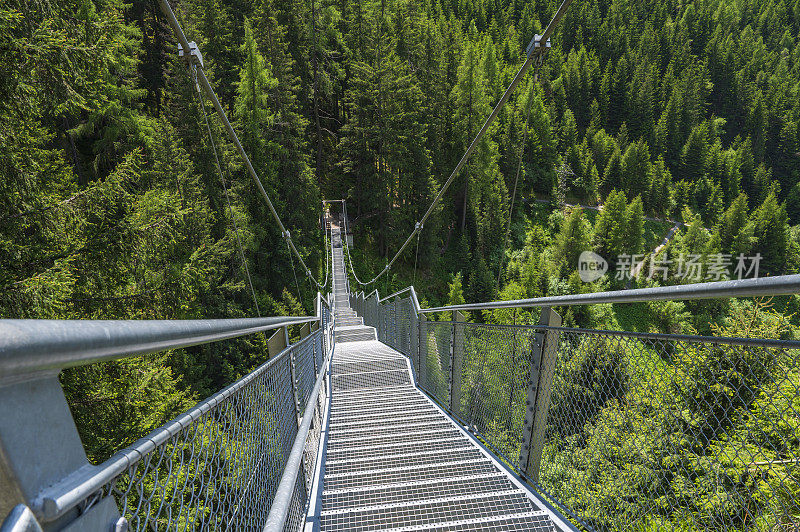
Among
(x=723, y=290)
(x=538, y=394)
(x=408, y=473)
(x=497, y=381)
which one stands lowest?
(x=408, y=473)

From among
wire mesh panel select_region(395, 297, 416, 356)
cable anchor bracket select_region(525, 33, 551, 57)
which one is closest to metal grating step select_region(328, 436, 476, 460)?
wire mesh panel select_region(395, 297, 416, 356)

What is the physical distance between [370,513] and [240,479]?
1.01m

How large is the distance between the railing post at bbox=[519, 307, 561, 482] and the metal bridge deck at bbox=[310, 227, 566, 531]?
0.14 meters

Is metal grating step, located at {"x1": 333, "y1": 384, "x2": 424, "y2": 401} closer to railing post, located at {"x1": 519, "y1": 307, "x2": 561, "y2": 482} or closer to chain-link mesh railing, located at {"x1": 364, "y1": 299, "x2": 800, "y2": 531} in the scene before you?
chain-link mesh railing, located at {"x1": 364, "y1": 299, "x2": 800, "y2": 531}

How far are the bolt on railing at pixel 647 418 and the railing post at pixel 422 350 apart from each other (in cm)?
177

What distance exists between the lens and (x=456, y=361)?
12.2 feet

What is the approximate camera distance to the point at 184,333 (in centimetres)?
77

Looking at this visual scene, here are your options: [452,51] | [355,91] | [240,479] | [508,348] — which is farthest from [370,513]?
[452,51]

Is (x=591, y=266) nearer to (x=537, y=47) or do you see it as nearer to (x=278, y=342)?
(x=537, y=47)

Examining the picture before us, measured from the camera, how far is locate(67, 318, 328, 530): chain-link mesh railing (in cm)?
73

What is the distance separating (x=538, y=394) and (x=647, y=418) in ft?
1.70

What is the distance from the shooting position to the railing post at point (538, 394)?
80.6 inches

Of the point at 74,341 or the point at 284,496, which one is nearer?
the point at 74,341

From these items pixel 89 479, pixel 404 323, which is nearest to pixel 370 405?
pixel 404 323
